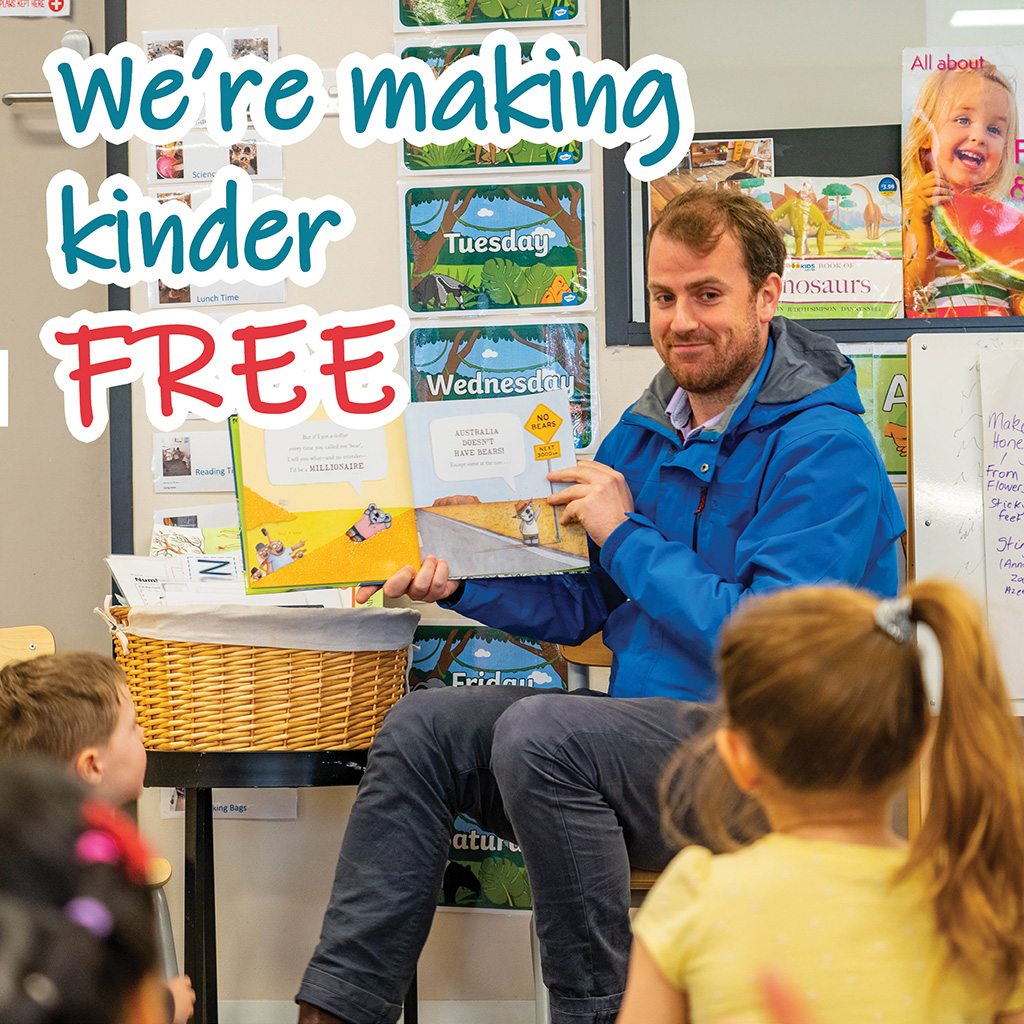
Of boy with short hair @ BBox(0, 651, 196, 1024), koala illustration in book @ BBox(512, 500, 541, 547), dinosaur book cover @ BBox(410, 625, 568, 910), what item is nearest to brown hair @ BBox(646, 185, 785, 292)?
koala illustration in book @ BBox(512, 500, 541, 547)

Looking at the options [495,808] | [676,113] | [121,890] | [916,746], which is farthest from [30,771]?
[676,113]

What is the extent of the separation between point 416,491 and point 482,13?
99 cm

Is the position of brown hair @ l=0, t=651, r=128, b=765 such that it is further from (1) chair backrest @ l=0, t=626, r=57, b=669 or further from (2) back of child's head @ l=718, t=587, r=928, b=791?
(2) back of child's head @ l=718, t=587, r=928, b=791

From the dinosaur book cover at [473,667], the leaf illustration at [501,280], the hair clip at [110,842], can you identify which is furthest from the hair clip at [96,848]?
the leaf illustration at [501,280]

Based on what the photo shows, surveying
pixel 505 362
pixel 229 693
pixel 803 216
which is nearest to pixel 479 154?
pixel 505 362

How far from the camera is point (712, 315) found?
1467 mm

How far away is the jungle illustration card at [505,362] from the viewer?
1.93 m

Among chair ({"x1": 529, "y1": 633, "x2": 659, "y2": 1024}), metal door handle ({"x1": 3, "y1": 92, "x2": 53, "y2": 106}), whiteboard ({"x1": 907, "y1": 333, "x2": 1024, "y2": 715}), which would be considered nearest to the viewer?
chair ({"x1": 529, "y1": 633, "x2": 659, "y2": 1024})

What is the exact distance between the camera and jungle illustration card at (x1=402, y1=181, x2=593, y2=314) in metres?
1.94

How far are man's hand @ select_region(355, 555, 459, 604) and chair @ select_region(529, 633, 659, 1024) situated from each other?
25 cm

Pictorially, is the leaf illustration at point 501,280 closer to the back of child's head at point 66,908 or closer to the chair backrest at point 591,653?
the chair backrest at point 591,653

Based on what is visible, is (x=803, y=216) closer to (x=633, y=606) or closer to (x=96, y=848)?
(x=633, y=606)

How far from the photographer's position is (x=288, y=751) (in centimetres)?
155

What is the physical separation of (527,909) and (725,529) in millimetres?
886
